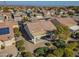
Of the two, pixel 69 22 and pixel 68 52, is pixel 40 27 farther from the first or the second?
pixel 68 52

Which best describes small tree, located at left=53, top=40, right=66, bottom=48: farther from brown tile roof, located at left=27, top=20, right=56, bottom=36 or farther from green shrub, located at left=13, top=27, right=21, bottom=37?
green shrub, located at left=13, top=27, right=21, bottom=37

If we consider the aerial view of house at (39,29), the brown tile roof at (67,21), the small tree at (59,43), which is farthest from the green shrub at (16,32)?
the brown tile roof at (67,21)

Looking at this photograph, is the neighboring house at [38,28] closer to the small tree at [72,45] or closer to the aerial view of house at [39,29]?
the aerial view of house at [39,29]

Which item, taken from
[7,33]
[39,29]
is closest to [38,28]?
[39,29]

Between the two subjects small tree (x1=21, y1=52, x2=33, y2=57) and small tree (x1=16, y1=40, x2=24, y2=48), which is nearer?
small tree (x1=21, y1=52, x2=33, y2=57)

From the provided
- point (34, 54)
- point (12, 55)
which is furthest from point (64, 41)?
point (12, 55)

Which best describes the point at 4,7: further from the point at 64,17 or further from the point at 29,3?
the point at 64,17

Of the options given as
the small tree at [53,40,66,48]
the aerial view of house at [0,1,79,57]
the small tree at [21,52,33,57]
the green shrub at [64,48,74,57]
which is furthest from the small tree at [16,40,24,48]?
the green shrub at [64,48,74,57]
